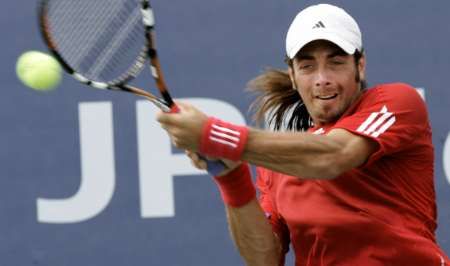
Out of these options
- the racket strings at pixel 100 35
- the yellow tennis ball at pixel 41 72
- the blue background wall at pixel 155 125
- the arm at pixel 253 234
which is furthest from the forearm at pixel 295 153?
the blue background wall at pixel 155 125

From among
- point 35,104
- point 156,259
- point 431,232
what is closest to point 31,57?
point 35,104

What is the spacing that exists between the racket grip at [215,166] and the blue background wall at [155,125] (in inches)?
57.7

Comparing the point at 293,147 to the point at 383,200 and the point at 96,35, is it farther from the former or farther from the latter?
the point at 96,35

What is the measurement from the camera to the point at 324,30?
2.96 m

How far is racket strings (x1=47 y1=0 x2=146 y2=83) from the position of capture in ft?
10.6

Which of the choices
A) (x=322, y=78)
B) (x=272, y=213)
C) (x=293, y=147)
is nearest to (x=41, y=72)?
(x=272, y=213)

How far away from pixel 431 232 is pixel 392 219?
0.52 ft

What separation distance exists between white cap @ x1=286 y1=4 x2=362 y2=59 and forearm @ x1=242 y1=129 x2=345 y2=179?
0.32m

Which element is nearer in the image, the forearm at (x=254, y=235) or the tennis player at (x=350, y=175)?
the tennis player at (x=350, y=175)

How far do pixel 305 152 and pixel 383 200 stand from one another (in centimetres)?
36

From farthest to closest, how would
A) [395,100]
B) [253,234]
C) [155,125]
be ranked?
[155,125], [253,234], [395,100]

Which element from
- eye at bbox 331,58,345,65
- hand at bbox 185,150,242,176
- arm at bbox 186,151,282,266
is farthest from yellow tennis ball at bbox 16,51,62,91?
eye at bbox 331,58,345,65

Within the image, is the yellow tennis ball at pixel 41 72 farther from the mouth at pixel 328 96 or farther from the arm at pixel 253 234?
the mouth at pixel 328 96

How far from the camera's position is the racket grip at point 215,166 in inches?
109
